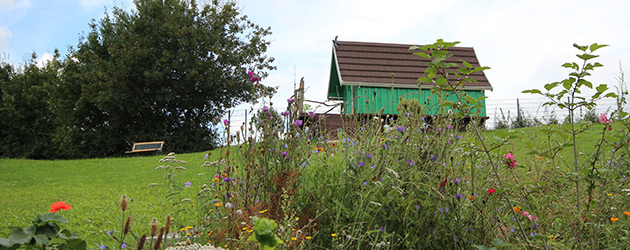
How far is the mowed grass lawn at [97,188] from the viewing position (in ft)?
16.2

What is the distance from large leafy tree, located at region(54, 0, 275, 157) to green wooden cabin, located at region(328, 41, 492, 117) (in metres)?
4.75

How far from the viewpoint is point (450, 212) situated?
286 centimetres

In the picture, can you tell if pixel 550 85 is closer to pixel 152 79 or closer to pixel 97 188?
pixel 97 188

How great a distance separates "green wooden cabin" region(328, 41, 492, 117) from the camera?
14539 mm

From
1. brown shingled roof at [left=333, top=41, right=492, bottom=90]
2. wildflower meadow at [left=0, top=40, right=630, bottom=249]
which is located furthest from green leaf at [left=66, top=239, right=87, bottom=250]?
brown shingled roof at [left=333, top=41, right=492, bottom=90]

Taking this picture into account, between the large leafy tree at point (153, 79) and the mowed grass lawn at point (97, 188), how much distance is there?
4.76 m

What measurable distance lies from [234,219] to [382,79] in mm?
12597

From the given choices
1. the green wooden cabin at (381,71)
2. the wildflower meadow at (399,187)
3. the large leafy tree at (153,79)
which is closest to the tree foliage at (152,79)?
the large leafy tree at (153,79)

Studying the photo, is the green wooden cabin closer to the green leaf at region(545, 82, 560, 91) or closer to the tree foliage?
the tree foliage

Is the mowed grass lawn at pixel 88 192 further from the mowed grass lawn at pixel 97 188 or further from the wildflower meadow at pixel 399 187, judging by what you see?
the wildflower meadow at pixel 399 187

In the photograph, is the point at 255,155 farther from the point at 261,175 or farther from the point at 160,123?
the point at 160,123

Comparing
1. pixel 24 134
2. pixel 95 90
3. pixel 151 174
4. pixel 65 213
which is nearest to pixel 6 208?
pixel 65 213

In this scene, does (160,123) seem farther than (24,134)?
No

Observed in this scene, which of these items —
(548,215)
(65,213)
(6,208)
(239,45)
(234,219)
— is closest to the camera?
(234,219)
